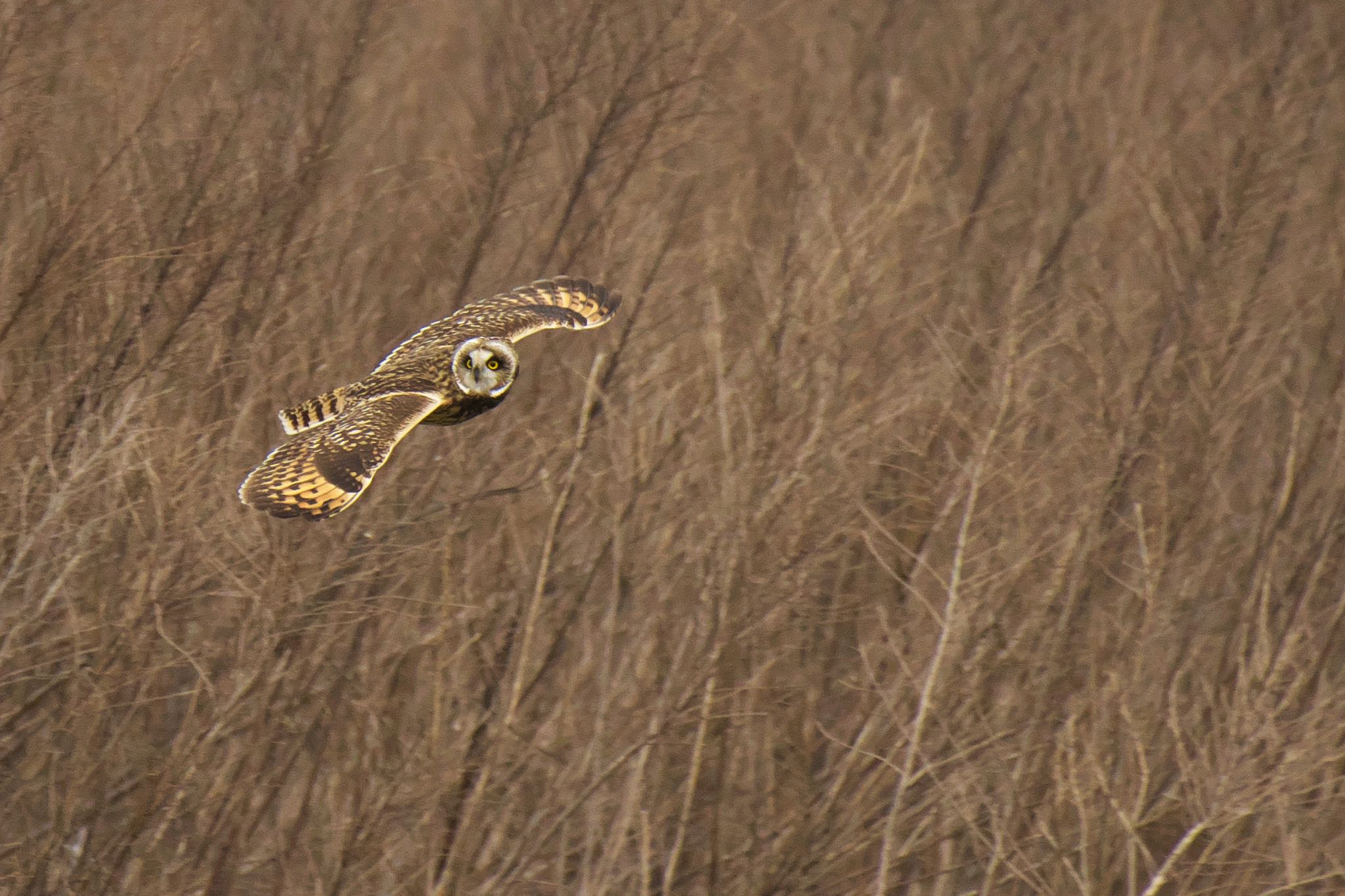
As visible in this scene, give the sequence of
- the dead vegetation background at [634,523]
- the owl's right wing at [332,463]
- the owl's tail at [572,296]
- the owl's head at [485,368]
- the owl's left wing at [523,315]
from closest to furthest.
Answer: the owl's right wing at [332,463]
the owl's head at [485,368]
the owl's left wing at [523,315]
the owl's tail at [572,296]
the dead vegetation background at [634,523]

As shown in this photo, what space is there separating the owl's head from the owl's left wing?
0.95 feet

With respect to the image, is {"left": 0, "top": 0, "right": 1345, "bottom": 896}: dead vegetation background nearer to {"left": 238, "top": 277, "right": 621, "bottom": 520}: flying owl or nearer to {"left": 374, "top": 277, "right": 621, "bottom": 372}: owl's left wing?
{"left": 374, "top": 277, "right": 621, "bottom": 372}: owl's left wing

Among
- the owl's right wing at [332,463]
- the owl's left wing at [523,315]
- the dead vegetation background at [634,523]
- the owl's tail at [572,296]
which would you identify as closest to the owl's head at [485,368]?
the owl's right wing at [332,463]

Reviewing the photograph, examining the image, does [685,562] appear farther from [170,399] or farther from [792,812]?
[170,399]

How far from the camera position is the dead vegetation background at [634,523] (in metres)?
7.47

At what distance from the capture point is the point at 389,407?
5137 millimetres

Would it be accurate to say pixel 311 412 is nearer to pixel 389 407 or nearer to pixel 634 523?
pixel 389 407

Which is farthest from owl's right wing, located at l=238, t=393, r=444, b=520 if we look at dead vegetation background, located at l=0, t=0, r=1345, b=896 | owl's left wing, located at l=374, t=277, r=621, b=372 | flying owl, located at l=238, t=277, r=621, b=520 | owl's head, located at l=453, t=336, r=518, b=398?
dead vegetation background, located at l=0, t=0, r=1345, b=896

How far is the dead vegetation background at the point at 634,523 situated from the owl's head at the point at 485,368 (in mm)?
965

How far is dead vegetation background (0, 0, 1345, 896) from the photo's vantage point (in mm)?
7473

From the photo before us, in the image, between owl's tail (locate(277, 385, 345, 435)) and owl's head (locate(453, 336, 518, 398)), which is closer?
owl's head (locate(453, 336, 518, 398))

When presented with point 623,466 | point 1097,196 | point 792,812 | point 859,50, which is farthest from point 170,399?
point 859,50

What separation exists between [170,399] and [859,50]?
9.84m

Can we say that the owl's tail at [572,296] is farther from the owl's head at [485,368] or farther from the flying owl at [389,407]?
the owl's head at [485,368]
